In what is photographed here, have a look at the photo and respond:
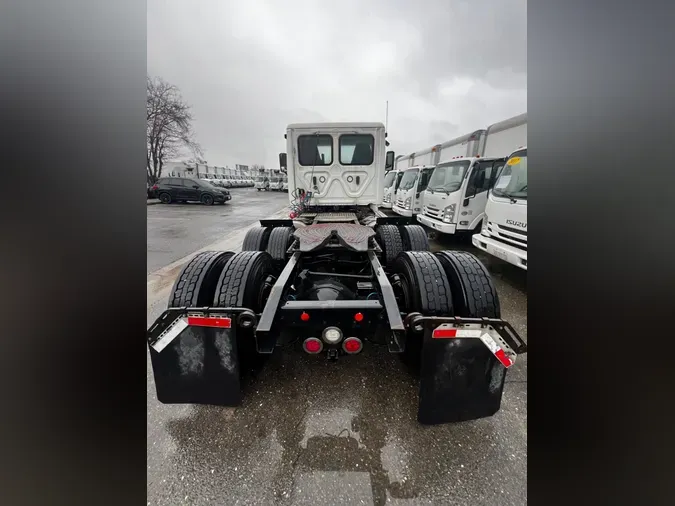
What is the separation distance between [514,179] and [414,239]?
240 centimetres

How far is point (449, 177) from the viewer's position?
23.8ft

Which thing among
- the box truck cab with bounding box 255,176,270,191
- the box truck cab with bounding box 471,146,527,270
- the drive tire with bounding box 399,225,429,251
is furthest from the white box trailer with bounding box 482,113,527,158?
the box truck cab with bounding box 255,176,270,191

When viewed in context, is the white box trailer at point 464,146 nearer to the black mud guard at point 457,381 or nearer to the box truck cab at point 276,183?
the black mud guard at point 457,381

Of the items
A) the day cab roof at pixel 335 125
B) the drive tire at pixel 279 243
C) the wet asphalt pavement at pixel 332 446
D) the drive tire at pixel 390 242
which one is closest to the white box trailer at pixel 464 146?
the day cab roof at pixel 335 125

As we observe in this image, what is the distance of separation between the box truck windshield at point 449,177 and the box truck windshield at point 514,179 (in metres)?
1.68

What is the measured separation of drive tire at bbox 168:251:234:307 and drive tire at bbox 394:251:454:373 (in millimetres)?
1491

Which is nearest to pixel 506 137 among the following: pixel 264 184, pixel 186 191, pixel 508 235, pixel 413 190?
pixel 413 190

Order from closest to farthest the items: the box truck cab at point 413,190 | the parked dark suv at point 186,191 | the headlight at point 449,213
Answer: the headlight at point 449,213, the box truck cab at point 413,190, the parked dark suv at point 186,191

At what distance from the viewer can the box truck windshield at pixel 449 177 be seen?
21.9 ft

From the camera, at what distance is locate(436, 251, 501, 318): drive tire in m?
1.76

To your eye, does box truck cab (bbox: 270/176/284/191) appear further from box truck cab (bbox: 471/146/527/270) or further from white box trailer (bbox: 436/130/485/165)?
box truck cab (bbox: 471/146/527/270)

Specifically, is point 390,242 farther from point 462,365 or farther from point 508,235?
point 462,365
